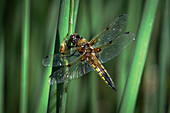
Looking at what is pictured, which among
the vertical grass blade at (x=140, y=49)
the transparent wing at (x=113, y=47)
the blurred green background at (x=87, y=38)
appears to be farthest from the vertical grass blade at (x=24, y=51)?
the vertical grass blade at (x=140, y=49)

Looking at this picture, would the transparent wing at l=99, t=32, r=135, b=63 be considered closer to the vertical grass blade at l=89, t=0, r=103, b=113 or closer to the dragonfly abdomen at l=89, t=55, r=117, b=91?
the dragonfly abdomen at l=89, t=55, r=117, b=91

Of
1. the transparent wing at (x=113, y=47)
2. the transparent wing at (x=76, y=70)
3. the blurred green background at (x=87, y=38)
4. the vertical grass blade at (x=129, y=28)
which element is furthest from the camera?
the blurred green background at (x=87, y=38)

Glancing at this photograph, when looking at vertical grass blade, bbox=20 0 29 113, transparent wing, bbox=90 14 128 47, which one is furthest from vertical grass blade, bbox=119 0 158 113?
vertical grass blade, bbox=20 0 29 113

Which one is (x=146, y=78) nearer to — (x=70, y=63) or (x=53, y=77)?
(x=70, y=63)

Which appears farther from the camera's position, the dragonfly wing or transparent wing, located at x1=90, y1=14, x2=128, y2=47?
transparent wing, located at x1=90, y1=14, x2=128, y2=47

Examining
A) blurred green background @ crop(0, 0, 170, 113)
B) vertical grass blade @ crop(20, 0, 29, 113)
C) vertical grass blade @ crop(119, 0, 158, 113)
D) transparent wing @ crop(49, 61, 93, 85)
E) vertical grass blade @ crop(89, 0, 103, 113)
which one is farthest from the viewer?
blurred green background @ crop(0, 0, 170, 113)

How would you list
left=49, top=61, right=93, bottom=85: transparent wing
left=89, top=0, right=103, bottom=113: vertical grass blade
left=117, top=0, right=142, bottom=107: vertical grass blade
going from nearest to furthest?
left=49, top=61, right=93, bottom=85: transparent wing < left=117, top=0, right=142, bottom=107: vertical grass blade < left=89, top=0, right=103, bottom=113: vertical grass blade

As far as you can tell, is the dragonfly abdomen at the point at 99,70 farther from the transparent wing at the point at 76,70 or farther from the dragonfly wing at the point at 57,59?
the dragonfly wing at the point at 57,59

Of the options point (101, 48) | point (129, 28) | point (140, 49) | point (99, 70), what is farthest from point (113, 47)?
point (140, 49)
